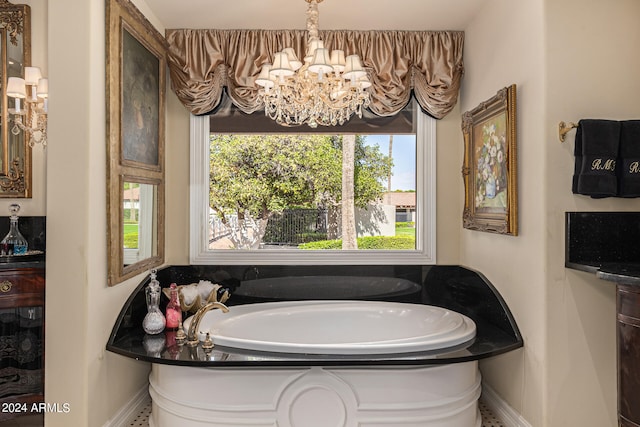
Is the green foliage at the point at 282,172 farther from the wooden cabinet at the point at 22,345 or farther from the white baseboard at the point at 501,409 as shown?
the white baseboard at the point at 501,409

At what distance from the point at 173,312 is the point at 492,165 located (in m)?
2.10

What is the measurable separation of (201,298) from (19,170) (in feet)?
4.19

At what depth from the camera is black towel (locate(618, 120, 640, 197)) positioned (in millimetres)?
2006

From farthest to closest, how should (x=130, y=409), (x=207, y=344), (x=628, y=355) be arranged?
(x=130, y=409) < (x=207, y=344) < (x=628, y=355)

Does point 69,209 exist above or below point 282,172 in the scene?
below

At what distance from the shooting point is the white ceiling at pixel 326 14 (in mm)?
2725

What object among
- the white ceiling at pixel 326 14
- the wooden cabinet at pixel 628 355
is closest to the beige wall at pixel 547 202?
the wooden cabinet at pixel 628 355

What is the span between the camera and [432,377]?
7.04 ft

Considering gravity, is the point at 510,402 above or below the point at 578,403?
below

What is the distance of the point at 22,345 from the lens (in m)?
2.19

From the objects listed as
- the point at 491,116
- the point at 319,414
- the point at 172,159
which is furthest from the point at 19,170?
the point at 491,116

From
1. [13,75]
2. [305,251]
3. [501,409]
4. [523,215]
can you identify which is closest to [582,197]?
[523,215]

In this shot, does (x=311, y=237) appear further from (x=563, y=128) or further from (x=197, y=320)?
(x=563, y=128)

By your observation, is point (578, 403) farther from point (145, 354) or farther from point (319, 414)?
point (145, 354)
